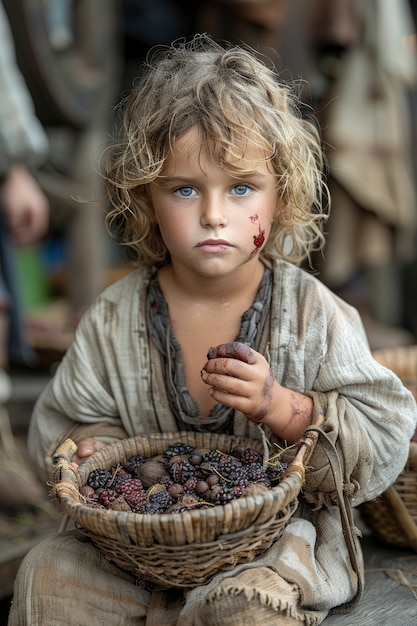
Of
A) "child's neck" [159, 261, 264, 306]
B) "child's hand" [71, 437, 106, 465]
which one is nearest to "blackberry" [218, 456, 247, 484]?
"child's hand" [71, 437, 106, 465]

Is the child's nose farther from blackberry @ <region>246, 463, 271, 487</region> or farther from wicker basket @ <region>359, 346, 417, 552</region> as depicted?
wicker basket @ <region>359, 346, 417, 552</region>

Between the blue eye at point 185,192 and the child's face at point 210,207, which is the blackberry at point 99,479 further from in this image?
the blue eye at point 185,192

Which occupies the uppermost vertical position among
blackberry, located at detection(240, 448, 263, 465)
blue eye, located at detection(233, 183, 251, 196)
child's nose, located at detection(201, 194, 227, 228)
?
blue eye, located at detection(233, 183, 251, 196)

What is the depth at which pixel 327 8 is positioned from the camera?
460cm

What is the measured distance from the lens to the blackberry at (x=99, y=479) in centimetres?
175

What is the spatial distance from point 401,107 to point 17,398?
110 inches

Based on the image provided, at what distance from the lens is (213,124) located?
1.79 metres

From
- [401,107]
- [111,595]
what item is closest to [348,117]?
[401,107]

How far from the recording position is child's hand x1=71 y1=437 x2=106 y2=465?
1902 mm

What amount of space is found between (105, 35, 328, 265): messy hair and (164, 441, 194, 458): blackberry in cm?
54

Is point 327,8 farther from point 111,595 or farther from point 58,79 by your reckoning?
point 111,595

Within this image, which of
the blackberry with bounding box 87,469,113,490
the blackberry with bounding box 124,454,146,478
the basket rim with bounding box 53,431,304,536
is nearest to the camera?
the basket rim with bounding box 53,431,304,536

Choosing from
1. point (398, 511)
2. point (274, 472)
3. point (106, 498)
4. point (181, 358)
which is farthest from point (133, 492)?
point (398, 511)

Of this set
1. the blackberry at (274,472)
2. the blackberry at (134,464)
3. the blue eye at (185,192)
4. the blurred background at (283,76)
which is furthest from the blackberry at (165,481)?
the blurred background at (283,76)
